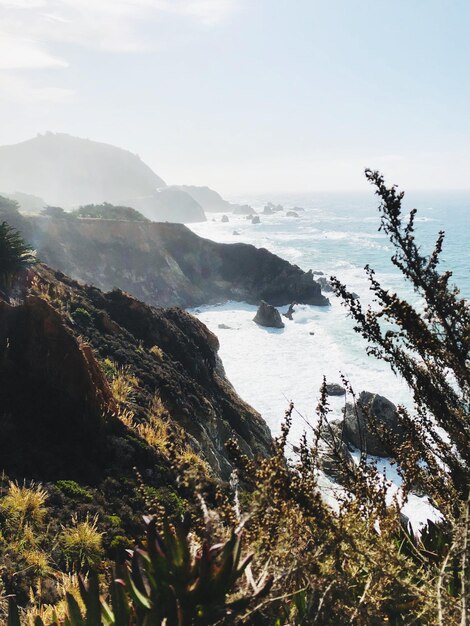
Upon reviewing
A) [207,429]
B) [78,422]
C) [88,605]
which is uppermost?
[88,605]

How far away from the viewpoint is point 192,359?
56.1 ft

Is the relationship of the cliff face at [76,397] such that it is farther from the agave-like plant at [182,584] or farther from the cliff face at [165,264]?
the cliff face at [165,264]

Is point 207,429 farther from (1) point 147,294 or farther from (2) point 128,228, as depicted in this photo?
(2) point 128,228

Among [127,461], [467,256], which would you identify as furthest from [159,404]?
[467,256]

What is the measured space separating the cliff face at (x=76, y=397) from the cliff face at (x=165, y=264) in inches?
1372

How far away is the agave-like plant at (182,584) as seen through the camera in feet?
7.70

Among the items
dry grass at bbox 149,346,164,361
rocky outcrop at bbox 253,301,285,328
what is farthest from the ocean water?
dry grass at bbox 149,346,164,361

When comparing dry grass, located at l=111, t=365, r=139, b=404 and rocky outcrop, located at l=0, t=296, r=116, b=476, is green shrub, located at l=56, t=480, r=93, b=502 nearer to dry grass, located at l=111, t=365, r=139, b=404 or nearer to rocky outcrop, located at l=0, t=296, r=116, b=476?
rocky outcrop, located at l=0, t=296, r=116, b=476

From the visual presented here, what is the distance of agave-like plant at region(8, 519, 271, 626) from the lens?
7.70ft

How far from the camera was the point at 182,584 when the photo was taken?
2463mm

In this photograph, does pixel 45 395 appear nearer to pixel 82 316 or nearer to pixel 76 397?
pixel 76 397

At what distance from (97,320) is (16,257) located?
3.34 meters

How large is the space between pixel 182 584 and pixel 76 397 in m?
6.16

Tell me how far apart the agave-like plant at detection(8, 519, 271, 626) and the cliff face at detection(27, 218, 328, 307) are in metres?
46.4
